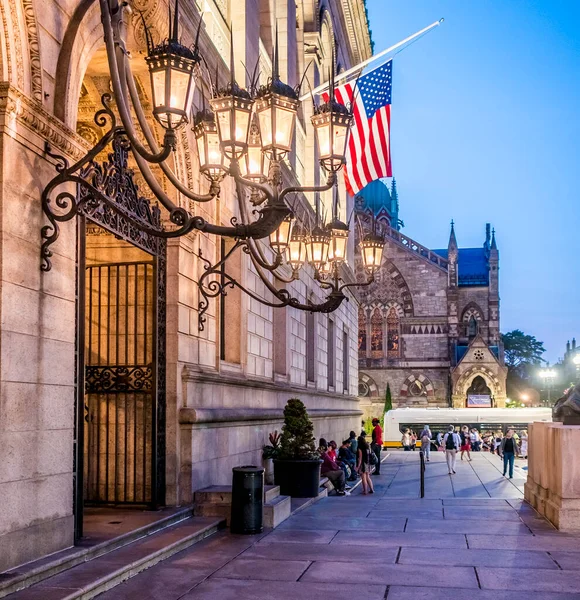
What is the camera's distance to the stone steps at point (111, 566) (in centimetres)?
730

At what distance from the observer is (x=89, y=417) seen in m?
12.8

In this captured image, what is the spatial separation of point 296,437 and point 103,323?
17.1 feet

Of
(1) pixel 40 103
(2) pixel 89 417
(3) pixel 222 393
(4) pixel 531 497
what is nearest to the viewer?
(1) pixel 40 103

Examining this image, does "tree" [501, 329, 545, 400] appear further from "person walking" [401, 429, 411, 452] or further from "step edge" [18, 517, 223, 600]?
"step edge" [18, 517, 223, 600]

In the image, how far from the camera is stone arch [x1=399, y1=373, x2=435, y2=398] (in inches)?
2598

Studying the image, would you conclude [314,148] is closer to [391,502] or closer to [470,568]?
[391,502]

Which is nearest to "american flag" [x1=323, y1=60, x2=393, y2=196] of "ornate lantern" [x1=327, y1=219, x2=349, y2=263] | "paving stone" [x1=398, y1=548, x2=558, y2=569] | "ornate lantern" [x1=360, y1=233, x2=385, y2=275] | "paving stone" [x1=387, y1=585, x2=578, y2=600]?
"ornate lantern" [x1=327, y1=219, x2=349, y2=263]

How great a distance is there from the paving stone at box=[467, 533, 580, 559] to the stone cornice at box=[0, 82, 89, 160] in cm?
686

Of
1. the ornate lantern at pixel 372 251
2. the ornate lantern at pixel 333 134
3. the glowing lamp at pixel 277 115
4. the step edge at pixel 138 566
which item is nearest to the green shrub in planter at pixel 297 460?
the ornate lantern at pixel 372 251

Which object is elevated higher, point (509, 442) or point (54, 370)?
point (54, 370)

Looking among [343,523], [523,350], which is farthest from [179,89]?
[523,350]

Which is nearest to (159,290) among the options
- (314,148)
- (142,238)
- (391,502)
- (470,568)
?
(142,238)

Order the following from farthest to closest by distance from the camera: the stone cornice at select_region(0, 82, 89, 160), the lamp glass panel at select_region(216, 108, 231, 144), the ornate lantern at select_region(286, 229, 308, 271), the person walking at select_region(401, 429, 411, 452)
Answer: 1. the person walking at select_region(401, 429, 411, 452)
2. the ornate lantern at select_region(286, 229, 308, 271)
3. the lamp glass panel at select_region(216, 108, 231, 144)
4. the stone cornice at select_region(0, 82, 89, 160)

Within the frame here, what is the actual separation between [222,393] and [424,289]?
53.3 meters
